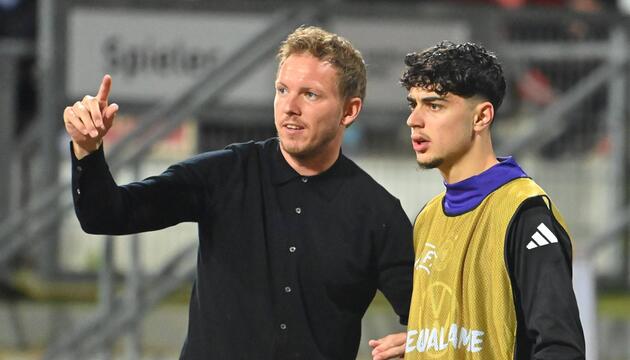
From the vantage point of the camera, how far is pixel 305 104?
3.97 m

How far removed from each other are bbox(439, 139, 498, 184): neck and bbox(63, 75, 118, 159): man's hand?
0.89 m

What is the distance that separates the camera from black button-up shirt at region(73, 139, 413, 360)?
3.96 metres

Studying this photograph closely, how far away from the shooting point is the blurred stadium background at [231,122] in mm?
7594

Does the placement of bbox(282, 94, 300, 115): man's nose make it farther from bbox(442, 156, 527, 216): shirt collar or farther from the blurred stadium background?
the blurred stadium background

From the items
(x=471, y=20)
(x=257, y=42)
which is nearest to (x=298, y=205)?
(x=257, y=42)

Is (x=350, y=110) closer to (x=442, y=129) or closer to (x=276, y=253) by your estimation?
(x=276, y=253)

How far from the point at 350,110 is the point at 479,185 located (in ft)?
2.53

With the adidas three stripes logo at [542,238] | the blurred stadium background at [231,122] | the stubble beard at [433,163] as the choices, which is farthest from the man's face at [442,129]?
the blurred stadium background at [231,122]

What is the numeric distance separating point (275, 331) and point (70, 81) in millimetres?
4245

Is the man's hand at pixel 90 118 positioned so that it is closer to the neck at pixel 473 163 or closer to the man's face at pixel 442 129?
the man's face at pixel 442 129

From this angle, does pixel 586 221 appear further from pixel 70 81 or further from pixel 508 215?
pixel 508 215

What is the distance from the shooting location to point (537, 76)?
28.2 feet

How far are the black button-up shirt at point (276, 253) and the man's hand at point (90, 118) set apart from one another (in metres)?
0.30

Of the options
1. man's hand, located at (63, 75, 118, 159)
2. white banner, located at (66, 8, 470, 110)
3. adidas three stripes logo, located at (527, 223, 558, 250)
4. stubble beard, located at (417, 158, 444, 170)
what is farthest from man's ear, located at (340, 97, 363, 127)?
white banner, located at (66, 8, 470, 110)
